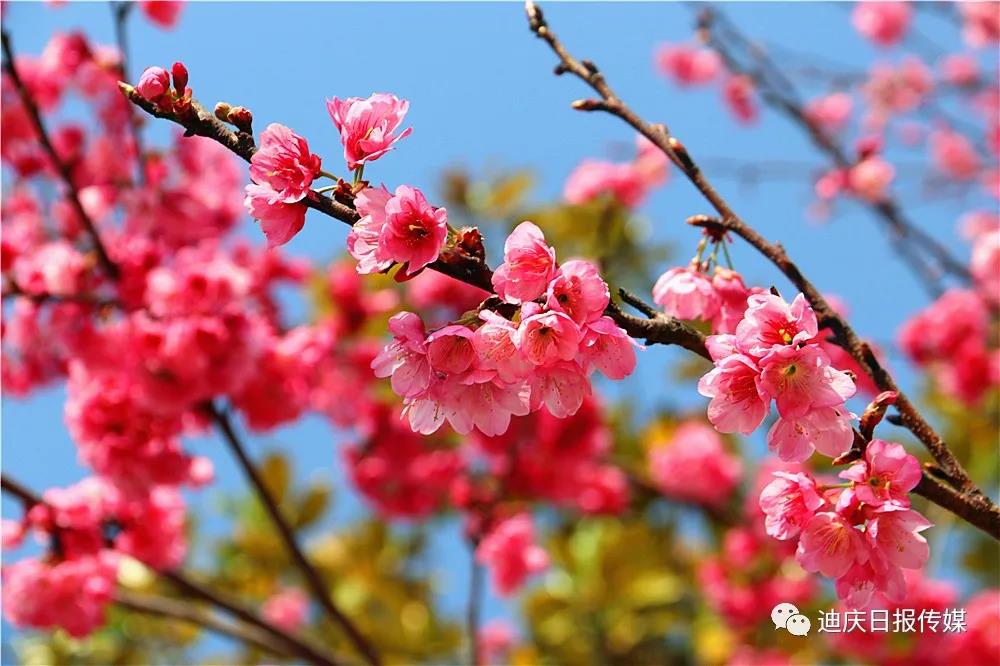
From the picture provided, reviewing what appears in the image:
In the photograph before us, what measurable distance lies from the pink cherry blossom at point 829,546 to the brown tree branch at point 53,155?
162 cm

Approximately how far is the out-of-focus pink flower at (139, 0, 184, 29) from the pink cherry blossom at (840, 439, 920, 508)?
79.2 inches

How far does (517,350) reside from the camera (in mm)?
740

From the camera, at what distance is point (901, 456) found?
2.47 feet

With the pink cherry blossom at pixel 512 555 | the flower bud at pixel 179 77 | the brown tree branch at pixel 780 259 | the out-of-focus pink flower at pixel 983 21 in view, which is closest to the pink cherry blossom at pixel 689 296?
the brown tree branch at pixel 780 259

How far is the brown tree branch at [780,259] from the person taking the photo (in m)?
0.85

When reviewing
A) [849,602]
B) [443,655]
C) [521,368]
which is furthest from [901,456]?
[443,655]

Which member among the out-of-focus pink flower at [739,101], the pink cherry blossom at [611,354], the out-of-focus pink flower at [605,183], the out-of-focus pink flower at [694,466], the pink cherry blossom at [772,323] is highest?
the out-of-focus pink flower at [739,101]

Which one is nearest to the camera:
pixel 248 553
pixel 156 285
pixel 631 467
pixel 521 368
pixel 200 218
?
pixel 521 368

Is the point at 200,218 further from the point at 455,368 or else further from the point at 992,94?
the point at 992,94

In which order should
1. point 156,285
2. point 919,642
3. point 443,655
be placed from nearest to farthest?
point 156,285 → point 919,642 → point 443,655

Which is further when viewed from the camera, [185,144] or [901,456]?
[185,144]

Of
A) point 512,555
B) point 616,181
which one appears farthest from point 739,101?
point 512,555

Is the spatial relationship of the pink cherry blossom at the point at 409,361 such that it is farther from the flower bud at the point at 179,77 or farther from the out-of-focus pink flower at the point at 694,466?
the out-of-focus pink flower at the point at 694,466

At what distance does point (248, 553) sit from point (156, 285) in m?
1.76
